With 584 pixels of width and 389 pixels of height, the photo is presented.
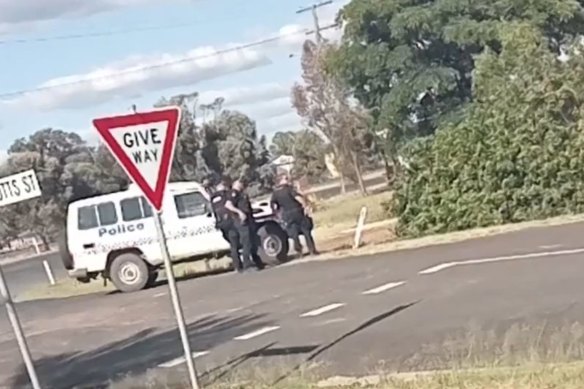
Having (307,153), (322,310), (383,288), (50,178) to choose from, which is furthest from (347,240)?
(50,178)

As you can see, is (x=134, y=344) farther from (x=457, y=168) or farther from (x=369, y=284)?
(x=457, y=168)

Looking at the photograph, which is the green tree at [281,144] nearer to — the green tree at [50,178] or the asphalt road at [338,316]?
the green tree at [50,178]

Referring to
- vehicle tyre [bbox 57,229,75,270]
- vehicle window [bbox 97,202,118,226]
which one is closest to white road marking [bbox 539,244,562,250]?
vehicle window [bbox 97,202,118,226]

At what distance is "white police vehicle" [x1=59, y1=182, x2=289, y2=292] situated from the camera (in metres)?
26.5

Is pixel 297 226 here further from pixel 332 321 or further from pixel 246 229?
pixel 332 321

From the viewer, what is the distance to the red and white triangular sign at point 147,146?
9.92 meters

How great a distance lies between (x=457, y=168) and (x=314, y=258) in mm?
3863

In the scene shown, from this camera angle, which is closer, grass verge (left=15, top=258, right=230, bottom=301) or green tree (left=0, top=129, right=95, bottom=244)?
grass verge (left=15, top=258, right=230, bottom=301)

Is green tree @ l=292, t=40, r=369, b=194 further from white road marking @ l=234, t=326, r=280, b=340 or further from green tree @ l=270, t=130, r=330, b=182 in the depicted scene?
white road marking @ l=234, t=326, r=280, b=340

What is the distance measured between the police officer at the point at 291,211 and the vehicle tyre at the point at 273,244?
0.73 ft

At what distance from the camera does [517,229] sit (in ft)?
79.9

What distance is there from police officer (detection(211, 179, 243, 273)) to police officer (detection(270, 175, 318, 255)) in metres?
1.09

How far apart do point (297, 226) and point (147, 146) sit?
16.2m

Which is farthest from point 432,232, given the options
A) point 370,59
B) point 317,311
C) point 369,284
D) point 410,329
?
point 370,59
